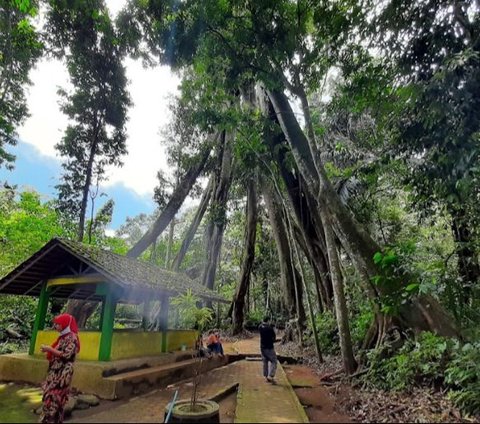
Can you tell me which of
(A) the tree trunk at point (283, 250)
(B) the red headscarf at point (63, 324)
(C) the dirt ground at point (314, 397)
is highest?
(A) the tree trunk at point (283, 250)

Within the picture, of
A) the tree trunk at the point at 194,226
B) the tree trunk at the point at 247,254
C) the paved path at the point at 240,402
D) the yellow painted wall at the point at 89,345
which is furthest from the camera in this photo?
the tree trunk at the point at 247,254

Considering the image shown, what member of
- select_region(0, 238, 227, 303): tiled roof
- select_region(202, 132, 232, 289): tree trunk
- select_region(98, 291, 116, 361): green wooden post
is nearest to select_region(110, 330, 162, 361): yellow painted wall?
select_region(98, 291, 116, 361): green wooden post

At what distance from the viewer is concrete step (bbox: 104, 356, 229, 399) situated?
6.51 meters

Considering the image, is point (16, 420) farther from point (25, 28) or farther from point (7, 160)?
point (7, 160)

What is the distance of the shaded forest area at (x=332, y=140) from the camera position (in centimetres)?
593

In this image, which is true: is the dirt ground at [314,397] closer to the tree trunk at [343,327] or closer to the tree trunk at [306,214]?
the tree trunk at [343,327]

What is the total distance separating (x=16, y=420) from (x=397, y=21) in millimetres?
9746

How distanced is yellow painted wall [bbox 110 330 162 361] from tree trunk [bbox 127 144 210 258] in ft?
19.1

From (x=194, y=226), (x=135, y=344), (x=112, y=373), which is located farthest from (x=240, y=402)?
(x=194, y=226)

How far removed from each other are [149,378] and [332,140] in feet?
35.5

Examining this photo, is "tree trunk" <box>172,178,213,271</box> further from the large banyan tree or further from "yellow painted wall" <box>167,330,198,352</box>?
the large banyan tree

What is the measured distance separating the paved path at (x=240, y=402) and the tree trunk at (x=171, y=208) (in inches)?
287

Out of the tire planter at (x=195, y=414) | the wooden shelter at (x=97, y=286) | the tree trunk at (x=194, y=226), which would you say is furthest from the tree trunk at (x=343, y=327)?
the tree trunk at (x=194, y=226)

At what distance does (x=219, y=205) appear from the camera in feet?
60.7
